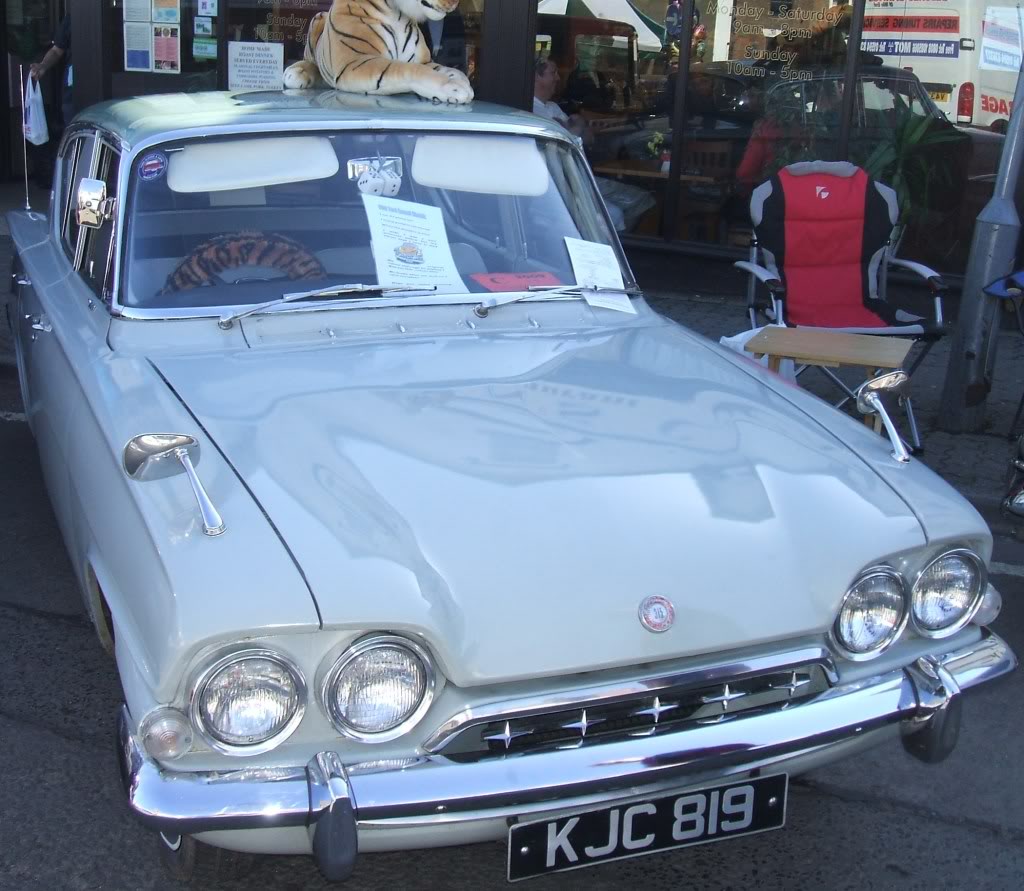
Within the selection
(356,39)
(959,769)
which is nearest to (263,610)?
(959,769)

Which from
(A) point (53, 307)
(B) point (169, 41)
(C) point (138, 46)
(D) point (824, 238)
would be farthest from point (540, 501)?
(C) point (138, 46)

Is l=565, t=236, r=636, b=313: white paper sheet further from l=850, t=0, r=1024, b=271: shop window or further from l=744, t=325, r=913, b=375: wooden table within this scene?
l=850, t=0, r=1024, b=271: shop window

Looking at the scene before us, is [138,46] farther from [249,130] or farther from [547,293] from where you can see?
[547,293]

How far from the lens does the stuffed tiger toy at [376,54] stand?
440 cm

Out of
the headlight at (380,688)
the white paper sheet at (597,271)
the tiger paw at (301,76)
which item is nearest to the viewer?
the headlight at (380,688)

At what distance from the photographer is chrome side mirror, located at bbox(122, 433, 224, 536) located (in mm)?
2582

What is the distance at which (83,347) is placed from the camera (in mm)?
3447

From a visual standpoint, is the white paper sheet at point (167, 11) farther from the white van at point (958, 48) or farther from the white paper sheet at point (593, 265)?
the white paper sheet at point (593, 265)

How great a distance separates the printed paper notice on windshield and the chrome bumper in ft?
5.41

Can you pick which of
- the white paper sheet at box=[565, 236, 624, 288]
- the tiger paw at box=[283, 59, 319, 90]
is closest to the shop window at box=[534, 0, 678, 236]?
the tiger paw at box=[283, 59, 319, 90]

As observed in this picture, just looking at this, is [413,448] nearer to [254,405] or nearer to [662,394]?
[254,405]

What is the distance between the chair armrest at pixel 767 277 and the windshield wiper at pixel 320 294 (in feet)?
10.1

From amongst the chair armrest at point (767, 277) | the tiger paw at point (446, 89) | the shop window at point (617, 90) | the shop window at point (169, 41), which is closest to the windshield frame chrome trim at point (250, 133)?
the tiger paw at point (446, 89)

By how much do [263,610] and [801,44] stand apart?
7607 millimetres
